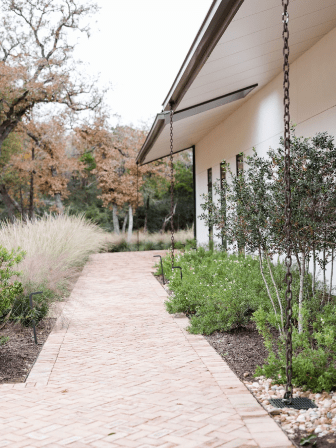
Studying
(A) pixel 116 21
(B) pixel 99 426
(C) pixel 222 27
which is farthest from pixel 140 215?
(A) pixel 116 21

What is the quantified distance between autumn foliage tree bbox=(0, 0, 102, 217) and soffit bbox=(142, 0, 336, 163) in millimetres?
13163

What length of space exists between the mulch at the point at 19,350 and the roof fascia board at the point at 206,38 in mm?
3950

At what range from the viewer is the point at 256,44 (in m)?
6.97

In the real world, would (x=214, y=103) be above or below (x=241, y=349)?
above

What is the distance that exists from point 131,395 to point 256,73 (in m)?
6.78

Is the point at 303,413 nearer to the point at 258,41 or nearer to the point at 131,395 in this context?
the point at 131,395

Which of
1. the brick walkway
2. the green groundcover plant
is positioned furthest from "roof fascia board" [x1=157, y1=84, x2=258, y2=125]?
the brick walkway

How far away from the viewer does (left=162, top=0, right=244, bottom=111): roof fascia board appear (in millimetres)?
4781

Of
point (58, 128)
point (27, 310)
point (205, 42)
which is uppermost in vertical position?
Answer: point (58, 128)

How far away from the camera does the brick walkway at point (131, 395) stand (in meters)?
3.08

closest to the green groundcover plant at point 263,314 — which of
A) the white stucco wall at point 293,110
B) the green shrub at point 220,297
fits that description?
the green shrub at point 220,297

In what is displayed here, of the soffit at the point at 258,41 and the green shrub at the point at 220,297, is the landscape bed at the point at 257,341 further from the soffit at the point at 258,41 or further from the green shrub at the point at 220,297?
the soffit at the point at 258,41

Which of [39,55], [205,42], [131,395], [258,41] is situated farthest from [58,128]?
[131,395]

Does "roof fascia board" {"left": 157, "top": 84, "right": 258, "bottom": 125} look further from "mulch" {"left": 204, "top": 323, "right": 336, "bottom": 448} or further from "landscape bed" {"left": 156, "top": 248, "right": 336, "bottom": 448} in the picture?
"mulch" {"left": 204, "top": 323, "right": 336, "bottom": 448}
